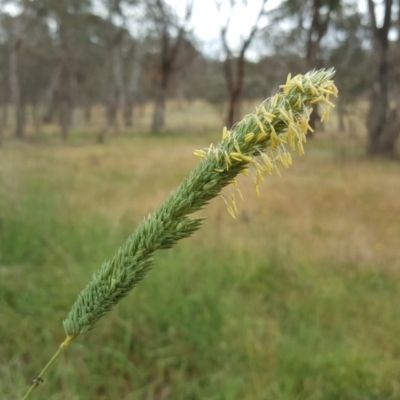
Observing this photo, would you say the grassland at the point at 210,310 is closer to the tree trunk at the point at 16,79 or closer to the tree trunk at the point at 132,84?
the tree trunk at the point at 16,79

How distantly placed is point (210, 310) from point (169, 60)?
2897 centimetres

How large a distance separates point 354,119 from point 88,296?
2255 cm

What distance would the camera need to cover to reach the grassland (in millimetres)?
3566

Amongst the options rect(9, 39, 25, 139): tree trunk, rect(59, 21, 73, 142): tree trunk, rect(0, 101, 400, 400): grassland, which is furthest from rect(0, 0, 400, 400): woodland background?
rect(59, 21, 73, 142): tree trunk

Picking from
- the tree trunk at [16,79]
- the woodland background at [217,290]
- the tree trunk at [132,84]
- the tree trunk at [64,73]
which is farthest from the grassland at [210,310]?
the tree trunk at [132,84]

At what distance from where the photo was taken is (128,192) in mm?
11586

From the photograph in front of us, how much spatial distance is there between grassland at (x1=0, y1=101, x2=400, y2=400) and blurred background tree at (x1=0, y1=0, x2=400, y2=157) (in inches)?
290

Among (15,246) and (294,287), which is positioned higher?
(15,246)

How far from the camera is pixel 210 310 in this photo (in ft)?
14.3

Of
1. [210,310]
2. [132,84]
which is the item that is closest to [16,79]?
[132,84]

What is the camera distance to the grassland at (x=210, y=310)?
3.57 metres

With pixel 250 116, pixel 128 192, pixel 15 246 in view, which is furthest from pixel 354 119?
pixel 250 116

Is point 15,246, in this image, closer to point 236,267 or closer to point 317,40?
point 236,267

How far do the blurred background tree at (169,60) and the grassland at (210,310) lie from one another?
7.37m
